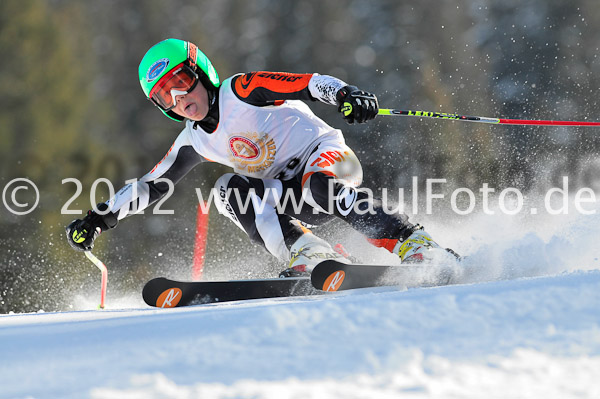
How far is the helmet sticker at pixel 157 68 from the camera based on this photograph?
3.29 metres

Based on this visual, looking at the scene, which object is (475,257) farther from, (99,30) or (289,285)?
(99,30)

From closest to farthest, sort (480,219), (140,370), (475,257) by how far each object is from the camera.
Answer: (140,370), (475,257), (480,219)

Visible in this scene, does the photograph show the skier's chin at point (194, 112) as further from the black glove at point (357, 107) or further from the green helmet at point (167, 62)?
the black glove at point (357, 107)

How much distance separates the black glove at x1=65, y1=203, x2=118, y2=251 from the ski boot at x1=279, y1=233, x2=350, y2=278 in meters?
1.03

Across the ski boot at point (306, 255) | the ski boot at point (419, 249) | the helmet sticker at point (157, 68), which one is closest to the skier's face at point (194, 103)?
the helmet sticker at point (157, 68)

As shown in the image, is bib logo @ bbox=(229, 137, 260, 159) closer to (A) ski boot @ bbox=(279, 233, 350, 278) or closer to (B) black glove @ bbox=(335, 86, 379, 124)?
(A) ski boot @ bbox=(279, 233, 350, 278)

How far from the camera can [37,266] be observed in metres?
12.7

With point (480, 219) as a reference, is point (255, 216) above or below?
above

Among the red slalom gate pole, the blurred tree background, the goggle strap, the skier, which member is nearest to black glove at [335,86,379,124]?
the skier

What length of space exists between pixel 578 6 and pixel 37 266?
1898 centimetres

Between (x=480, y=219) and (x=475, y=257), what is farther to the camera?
(x=480, y=219)

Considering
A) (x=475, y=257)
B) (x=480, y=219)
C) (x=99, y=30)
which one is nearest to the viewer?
(x=475, y=257)

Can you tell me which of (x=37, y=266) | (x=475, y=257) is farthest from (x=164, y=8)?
(x=475, y=257)

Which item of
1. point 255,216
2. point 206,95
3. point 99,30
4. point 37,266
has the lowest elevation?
point 37,266
